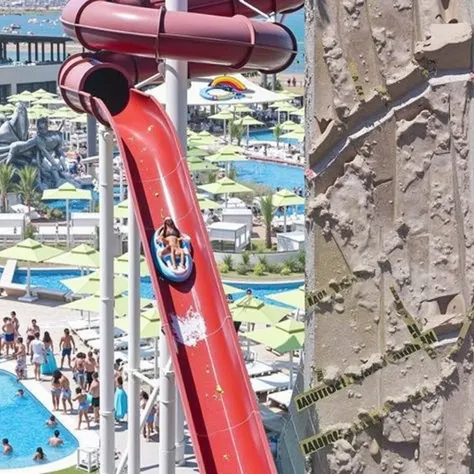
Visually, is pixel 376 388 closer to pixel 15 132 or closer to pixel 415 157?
pixel 415 157

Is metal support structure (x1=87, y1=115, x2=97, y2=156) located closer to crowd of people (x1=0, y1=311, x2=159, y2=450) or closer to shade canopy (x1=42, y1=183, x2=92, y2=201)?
shade canopy (x1=42, y1=183, x2=92, y2=201)

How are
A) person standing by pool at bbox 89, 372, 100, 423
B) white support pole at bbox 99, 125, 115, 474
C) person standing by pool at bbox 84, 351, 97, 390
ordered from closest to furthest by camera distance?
white support pole at bbox 99, 125, 115, 474 < person standing by pool at bbox 89, 372, 100, 423 < person standing by pool at bbox 84, 351, 97, 390

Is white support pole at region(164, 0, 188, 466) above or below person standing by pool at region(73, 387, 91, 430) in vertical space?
above

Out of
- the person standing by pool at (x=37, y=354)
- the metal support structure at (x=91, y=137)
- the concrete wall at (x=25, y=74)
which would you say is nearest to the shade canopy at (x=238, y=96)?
the metal support structure at (x=91, y=137)

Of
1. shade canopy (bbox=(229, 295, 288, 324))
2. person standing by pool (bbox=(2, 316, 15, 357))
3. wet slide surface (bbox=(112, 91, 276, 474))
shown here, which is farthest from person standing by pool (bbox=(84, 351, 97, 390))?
wet slide surface (bbox=(112, 91, 276, 474))

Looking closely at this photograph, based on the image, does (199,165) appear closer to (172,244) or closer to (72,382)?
(72,382)

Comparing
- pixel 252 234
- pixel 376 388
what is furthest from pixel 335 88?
pixel 252 234
